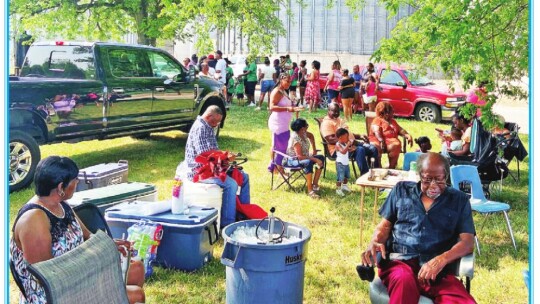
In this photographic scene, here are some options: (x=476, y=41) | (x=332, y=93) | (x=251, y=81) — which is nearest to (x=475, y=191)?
(x=476, y=41)

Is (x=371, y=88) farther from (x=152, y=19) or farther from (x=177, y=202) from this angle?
(x=177, y=202)

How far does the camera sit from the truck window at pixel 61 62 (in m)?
8.01

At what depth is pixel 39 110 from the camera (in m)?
6.82

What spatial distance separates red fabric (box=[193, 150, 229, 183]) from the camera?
552 cm

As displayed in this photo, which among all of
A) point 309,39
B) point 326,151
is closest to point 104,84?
point 326,151

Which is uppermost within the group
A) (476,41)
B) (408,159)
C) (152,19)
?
(152,19)

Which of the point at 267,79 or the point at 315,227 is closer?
the point at 315,227

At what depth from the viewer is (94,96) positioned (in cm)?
779

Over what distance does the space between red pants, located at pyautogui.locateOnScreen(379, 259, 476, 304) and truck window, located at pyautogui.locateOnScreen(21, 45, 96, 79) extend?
18.9 ft

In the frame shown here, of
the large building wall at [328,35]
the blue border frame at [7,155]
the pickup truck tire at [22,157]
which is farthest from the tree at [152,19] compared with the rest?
the large building wall at [328,35]

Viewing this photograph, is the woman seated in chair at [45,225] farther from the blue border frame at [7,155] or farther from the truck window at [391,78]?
the truck window at [391,78]

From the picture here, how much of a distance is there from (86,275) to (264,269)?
3.98ft

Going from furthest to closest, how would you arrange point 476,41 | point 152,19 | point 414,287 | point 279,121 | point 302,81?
point 302,81, point 152,19, point 279,121, point 476,41, point 414,287

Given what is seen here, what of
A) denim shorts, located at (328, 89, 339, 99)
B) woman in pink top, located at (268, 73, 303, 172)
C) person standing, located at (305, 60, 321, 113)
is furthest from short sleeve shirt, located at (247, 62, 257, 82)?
woman in pink top, located at (268, 73, 303, 172)
